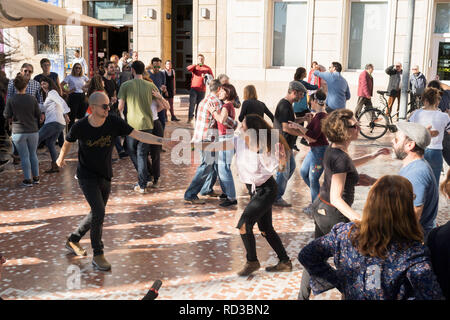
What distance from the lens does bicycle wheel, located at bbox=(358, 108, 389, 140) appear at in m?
14.1

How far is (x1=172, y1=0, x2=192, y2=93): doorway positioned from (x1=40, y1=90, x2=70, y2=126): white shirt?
1340cm

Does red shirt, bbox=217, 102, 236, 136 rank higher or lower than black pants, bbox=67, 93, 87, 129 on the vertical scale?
higher

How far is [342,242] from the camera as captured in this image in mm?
2729

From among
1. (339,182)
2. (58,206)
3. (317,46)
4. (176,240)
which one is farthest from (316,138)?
(317,46)

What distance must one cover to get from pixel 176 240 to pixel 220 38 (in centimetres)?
1503

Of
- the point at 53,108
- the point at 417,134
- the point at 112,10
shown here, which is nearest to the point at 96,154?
the point at 417,134

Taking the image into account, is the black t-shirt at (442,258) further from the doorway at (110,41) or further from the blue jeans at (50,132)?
the doorway at (110,41)

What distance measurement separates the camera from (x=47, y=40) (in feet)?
75.8

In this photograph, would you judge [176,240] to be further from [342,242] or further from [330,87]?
[330,87]

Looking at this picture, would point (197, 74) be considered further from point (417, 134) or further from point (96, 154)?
point (417, 134)

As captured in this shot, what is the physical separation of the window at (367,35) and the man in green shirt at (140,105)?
12.5 metres

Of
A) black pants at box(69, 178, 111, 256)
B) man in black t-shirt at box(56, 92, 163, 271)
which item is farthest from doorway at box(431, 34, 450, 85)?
black pants at box(69, 178, 111, 256)

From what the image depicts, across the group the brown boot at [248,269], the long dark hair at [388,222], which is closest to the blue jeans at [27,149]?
the brown boot at [248,269]

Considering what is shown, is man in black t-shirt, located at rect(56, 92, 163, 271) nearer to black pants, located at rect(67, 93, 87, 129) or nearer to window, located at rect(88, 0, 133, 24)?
black pants, located at rect(67, 93, 87, 129)
